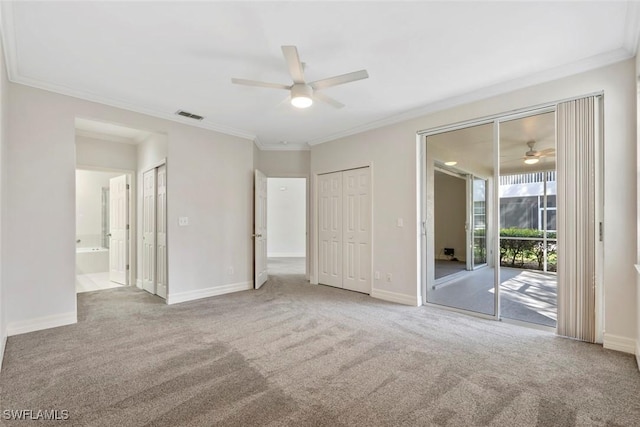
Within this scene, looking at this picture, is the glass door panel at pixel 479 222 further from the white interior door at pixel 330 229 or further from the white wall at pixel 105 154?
the white wall at pixel 105 154

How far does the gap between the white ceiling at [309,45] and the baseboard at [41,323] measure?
8.23 feet

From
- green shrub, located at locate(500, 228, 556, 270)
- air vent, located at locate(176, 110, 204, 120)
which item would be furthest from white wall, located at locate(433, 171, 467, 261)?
air vent, located at locate(176, 110, 204, 120)

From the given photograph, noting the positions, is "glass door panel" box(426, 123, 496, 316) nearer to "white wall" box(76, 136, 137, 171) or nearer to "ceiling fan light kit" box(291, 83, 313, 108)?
"ceiling fan light kit" box(291, 83, 313, 108)

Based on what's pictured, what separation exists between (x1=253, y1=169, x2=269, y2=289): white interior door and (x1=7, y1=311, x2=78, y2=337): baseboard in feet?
7.92

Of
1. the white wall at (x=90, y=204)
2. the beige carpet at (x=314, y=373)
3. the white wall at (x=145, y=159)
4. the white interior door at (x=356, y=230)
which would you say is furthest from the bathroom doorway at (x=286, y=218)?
the beige carpet at (x=314, y=373)

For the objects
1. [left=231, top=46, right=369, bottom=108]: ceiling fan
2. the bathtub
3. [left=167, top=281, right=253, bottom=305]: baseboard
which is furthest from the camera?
the bathtub

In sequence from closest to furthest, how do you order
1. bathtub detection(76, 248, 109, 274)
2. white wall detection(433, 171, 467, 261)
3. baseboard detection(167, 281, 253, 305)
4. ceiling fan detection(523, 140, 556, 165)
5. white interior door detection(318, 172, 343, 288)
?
ceiling fan detection(523, 140, 556, 165)
baseboard detection(167, 281, 253, 305)
white wall detection(433, 171, 467, 261)
white interior door detection(318, 172, 343, 288)
bathtub detection(76, 248, 109, 274)

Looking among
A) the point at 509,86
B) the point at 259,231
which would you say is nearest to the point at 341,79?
the point at 509,86

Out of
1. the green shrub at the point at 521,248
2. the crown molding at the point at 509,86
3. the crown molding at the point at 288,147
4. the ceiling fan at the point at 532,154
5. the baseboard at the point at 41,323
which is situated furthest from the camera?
the crown molding at the point at 288,147

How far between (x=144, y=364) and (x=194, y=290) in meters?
2.04

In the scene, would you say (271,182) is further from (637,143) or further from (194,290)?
(637,143)

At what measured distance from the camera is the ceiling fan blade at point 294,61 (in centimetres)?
215

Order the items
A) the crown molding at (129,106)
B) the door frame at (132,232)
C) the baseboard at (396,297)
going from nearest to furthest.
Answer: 1. the crown molding at (129,106)
2. the baseboard at (396,297)
3. the door frame at (132,232)

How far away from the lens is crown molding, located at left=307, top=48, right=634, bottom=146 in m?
2.70
